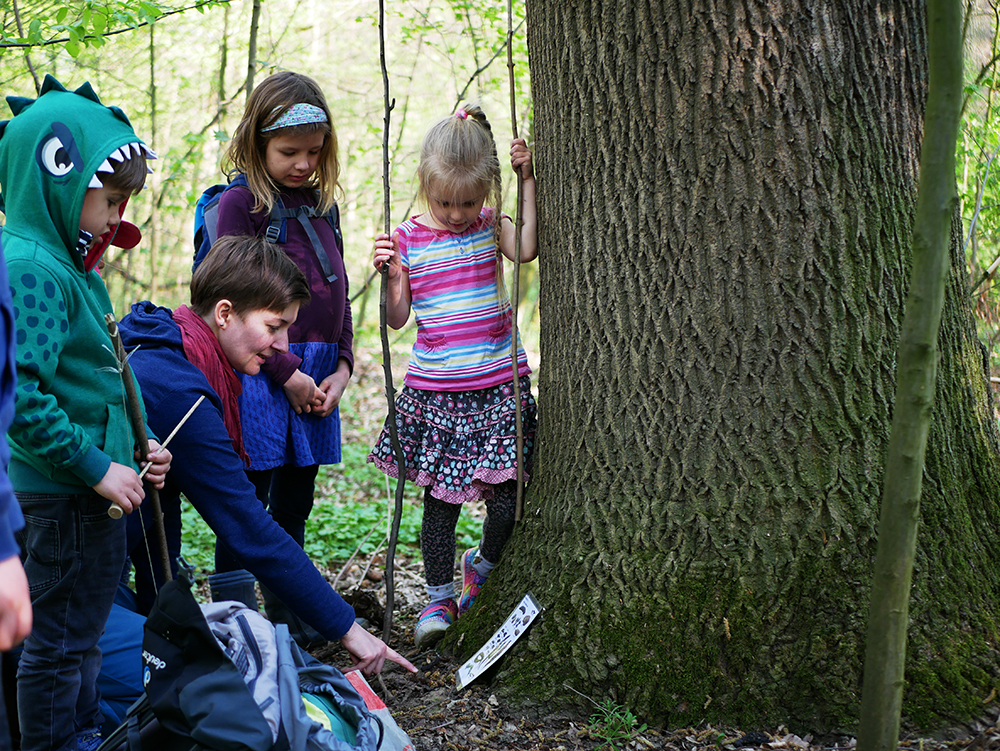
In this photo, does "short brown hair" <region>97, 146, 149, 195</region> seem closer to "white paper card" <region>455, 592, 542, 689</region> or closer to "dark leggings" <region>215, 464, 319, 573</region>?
"dark leggings" <region>215, 464, 319, 573</region>

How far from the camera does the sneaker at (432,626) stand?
2.74 metres

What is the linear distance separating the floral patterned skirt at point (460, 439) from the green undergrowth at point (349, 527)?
41.6 inches

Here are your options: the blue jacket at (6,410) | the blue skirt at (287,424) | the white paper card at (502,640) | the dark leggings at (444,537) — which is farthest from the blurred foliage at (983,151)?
the blue jacket at (6,410)

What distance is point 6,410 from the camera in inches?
43.8

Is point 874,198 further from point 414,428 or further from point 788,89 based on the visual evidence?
point 414,428

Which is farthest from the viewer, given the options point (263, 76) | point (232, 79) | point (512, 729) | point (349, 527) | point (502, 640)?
point (232, 79)

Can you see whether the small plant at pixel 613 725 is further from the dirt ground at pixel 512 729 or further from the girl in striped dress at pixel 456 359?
the girl in striped dress at pixel 456 359

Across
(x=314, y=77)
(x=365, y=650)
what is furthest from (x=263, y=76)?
(x=365, y=650)

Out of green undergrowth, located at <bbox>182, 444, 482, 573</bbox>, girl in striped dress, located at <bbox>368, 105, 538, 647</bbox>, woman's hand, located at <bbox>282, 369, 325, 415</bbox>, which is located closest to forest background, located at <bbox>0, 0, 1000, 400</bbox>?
green undergrowth, located at <bbox>182, 444, 482, 573</bbox>

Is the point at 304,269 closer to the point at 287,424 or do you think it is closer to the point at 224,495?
the point at 287,424

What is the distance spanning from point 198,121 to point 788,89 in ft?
27.2

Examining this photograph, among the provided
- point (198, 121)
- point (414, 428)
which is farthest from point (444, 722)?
point (198, 121)

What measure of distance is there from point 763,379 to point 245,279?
1582 millimetres

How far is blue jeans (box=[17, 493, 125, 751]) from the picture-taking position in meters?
1.96
